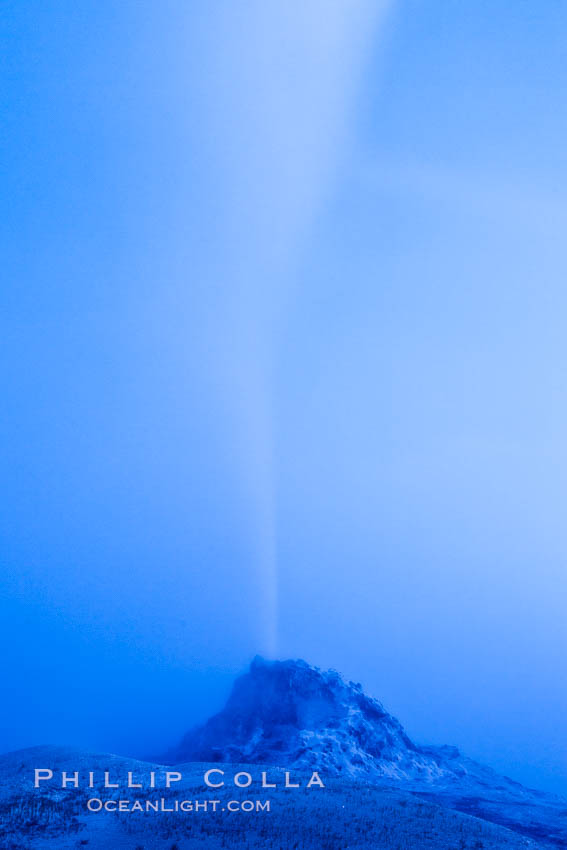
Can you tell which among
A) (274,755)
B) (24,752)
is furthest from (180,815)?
(274,755)

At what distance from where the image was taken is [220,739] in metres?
59.8

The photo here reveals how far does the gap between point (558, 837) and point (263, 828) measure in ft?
53.5

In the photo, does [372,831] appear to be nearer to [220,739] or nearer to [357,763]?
[357,763]

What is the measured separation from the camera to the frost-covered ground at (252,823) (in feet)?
69.8

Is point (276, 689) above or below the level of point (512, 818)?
above

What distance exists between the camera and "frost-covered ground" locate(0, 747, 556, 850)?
21.3m

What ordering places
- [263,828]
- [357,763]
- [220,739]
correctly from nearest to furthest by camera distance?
[263,828] → [357,763] → [220,739]

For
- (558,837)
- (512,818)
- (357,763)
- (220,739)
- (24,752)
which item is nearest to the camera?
(558,837)

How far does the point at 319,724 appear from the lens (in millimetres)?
54594

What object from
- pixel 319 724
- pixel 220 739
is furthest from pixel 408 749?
pixel 220 739

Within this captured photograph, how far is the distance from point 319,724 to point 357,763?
27.2 feet

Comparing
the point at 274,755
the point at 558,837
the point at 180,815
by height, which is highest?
the point at 274,755

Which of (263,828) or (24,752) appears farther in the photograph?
A: (24,752)

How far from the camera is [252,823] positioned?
2289cm
